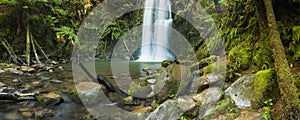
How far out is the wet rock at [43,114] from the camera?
11.6ft

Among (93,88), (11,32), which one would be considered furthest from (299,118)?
(11,32)

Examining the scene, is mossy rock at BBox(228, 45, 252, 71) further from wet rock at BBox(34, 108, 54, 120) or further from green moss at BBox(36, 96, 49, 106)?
green moss at BBox(36, 96, 49, 106)

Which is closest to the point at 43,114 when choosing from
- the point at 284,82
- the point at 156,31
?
the point at 284,82

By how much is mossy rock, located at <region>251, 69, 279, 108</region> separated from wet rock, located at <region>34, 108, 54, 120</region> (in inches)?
125

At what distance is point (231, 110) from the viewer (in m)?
2.38

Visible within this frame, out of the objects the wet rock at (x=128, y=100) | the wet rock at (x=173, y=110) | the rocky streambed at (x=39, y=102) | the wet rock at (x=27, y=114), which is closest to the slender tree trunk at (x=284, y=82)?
the wet rock at (x=173, y=110)

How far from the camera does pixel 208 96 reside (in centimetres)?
287

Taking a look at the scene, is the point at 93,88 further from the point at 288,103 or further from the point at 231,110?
the point at 288,103

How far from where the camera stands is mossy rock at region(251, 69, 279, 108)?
227 centimetres

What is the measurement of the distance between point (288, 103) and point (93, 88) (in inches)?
143

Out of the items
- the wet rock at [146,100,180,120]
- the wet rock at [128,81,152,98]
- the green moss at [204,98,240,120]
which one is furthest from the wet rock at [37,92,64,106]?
the green moss at [204,98,240,120]

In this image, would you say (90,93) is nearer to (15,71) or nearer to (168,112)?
(168,112)

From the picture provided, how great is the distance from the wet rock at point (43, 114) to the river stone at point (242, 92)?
2914 mm

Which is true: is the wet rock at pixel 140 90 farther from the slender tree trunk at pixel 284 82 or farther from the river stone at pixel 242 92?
the slender tree trunk at pixel 284 82
